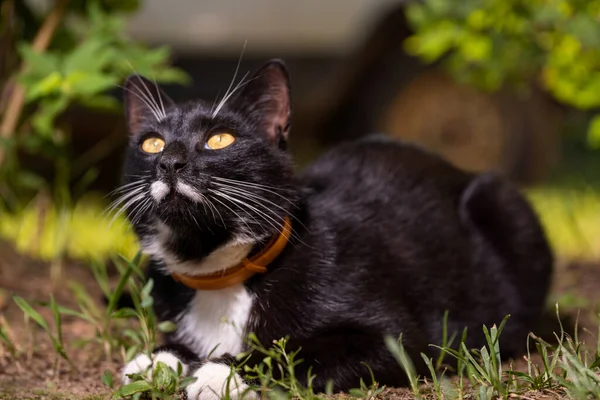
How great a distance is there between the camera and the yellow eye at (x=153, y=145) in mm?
2311

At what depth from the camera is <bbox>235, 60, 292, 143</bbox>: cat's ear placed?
2465mm

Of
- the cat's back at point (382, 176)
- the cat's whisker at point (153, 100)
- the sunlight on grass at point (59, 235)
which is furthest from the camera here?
the sunlight on grass at point (59, 235)

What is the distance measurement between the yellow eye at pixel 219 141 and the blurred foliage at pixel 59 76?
1.69 feet

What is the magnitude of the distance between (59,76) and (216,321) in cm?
126

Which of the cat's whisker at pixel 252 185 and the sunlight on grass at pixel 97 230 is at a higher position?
the cat's whisker at pixel 252 185

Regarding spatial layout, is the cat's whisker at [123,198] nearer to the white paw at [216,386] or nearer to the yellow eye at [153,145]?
the yellow eye at [153,145]

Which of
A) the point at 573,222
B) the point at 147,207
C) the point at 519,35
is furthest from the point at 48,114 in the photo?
the point at 573,222

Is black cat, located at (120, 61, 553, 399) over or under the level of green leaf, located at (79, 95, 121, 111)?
under

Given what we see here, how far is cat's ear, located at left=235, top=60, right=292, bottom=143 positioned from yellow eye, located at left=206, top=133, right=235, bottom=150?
0.19 m

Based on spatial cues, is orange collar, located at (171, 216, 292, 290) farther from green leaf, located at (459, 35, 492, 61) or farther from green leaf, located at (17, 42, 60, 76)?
green leaf, located at (459, 35, 492, 61)

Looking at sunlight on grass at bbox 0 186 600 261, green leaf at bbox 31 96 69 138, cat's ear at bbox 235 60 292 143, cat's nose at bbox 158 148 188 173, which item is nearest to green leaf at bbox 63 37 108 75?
green leaf at bbox 31 96 69 138

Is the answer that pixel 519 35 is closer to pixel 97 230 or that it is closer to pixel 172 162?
pixel 172 162

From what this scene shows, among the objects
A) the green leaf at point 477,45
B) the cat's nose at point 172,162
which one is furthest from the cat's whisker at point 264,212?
the green leaf at point 477,45

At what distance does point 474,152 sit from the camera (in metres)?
6.65
